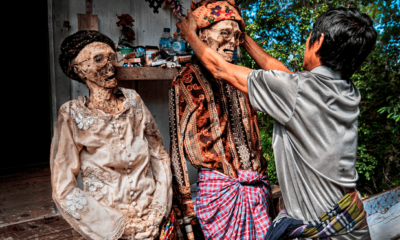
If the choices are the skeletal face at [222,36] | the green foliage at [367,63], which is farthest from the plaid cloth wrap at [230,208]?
the green foliage at [367,63]

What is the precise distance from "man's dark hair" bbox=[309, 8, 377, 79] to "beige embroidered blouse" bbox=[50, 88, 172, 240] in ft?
3.81

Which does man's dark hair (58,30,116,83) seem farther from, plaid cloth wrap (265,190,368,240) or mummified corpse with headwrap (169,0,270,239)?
plaid cloth wrap (265,190,368,240)

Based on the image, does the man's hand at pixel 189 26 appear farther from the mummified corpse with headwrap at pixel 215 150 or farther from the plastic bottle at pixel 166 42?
the plastic bottle at pixel 166 42

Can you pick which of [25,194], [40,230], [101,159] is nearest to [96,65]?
[101,159]

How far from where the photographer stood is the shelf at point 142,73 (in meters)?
2.38

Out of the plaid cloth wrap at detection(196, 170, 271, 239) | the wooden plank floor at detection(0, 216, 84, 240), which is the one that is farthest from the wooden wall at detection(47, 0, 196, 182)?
the plaid cloth wrap at detection(196, 170, 271, 239)

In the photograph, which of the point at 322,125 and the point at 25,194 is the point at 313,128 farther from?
the point at 25,194

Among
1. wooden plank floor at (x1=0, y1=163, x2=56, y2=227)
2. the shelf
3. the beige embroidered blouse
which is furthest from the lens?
wooden plank floor at (x1=0, y1=163, x2=56, y2=227)

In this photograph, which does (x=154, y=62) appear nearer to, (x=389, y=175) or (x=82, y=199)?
(x=82, y=199)

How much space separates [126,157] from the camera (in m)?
1.96

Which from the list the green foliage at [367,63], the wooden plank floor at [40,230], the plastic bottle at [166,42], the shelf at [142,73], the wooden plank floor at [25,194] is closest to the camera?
the shelf at [142,73]

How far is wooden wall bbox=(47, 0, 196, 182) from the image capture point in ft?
8.69

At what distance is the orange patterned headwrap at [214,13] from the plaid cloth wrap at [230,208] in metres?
0.97

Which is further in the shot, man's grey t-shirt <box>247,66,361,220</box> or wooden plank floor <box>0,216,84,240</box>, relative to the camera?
wooden plank floor <box>0,216,84,240</box>
